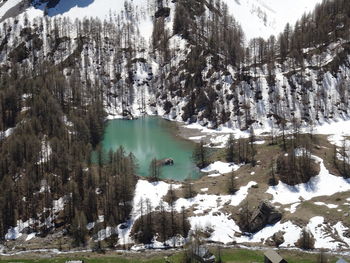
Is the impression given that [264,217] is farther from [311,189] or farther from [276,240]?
[311,189]

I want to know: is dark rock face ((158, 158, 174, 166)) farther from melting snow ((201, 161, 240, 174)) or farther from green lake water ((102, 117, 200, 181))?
melting snow ((201, 161, 240, 174))

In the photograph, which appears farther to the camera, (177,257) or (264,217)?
(264,217)

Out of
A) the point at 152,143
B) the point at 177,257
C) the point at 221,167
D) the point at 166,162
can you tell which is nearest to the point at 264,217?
the point at 177,257

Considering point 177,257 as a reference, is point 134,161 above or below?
above

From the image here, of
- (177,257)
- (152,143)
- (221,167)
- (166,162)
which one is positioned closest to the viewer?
(177,257)

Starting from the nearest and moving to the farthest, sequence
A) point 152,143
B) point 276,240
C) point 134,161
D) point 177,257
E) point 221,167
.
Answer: point 177,257, point 276,240, point 221,167, point 134,161, point 152,143

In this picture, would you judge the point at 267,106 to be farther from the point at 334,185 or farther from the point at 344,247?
the point at 344,247

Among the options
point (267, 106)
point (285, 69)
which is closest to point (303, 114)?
point (267, 106)
